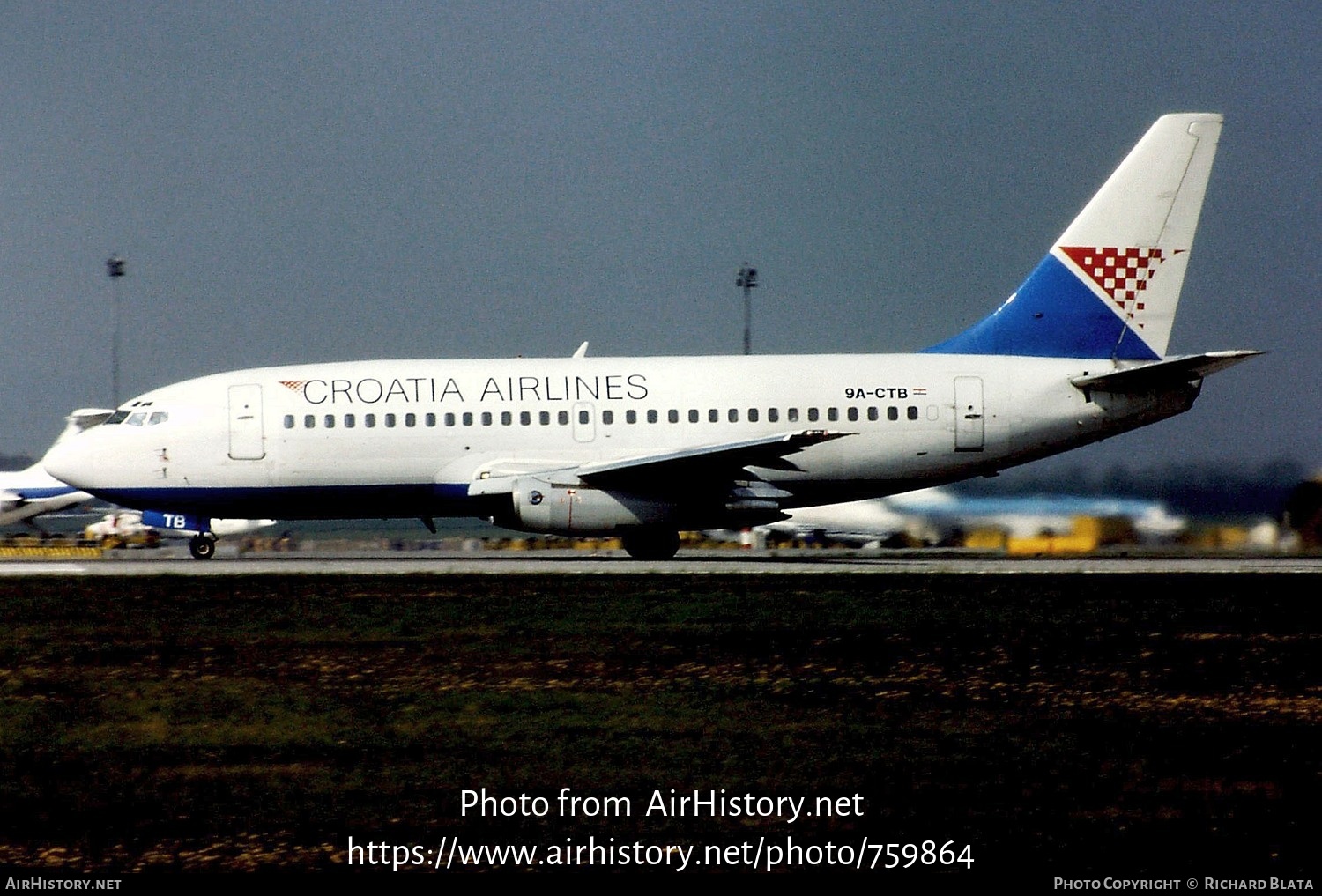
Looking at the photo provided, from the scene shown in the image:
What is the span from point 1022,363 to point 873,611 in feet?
40.5

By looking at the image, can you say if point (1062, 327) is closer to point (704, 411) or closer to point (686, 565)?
point (704, 411)

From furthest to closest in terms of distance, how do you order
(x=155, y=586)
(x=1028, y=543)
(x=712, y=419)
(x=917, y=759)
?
1. (x=1028, y=543)
2. (x=712, y=419)
3. (x=155, y=586)
4. (x=917, y=759)

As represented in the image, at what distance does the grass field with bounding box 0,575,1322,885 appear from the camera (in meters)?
8.77

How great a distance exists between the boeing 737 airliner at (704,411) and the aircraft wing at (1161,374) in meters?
0.06

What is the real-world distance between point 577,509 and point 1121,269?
1239 cm

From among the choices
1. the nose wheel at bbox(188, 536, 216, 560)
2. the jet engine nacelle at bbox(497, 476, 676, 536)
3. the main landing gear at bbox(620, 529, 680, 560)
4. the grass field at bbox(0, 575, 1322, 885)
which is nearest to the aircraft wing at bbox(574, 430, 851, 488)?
the jet engine nacelle at bbox(497, 476, 676, 536)

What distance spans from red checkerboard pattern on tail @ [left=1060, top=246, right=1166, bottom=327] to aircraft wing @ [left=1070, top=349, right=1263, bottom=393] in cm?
167

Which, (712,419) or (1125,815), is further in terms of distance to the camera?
(712,419)

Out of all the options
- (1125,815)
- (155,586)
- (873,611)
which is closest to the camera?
(1125,815)

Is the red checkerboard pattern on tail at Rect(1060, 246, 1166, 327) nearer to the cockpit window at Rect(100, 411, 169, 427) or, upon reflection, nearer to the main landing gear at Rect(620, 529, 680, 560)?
the main landing gear at Rect(620, 529, 680, 560)

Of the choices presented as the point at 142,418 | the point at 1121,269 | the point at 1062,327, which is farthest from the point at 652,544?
the point at 1121,269

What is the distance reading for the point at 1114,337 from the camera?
3161 cm

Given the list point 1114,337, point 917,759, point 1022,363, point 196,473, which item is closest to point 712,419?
point 1022,363

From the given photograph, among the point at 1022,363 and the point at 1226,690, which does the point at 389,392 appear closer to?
the point at 1022,363
